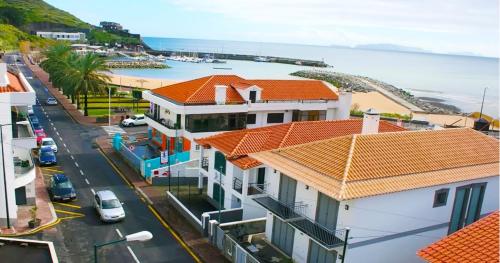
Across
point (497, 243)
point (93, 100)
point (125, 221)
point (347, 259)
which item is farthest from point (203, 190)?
point (93, 100)

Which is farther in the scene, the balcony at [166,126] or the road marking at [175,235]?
the balcony at [166,126]

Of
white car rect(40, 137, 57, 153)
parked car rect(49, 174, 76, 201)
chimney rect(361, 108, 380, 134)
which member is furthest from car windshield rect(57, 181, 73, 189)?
chimney rect(361, 108, 380, 134)

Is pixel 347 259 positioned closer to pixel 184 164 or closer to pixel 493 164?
pixel 493 164

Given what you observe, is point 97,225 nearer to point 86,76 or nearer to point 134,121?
point 134,121

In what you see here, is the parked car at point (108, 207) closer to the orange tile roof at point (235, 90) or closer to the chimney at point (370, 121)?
the orange tile roof at point (235, 90)

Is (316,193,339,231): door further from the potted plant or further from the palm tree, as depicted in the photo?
the palm tree

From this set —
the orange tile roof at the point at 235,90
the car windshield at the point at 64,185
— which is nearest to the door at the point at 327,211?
the car windshield at the point at 64,185
